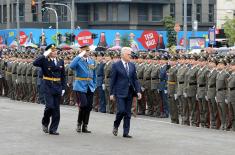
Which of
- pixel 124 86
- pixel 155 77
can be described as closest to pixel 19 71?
pixel 155 77

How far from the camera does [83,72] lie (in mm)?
19844

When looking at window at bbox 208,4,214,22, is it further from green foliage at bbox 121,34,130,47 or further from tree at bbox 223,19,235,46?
green foliage at bbox 121,34,130,47

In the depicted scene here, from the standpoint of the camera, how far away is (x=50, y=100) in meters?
19.0

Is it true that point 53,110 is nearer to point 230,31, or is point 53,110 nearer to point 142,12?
point 230,31

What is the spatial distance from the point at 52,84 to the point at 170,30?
205 feet

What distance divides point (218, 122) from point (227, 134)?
2241 millimetres

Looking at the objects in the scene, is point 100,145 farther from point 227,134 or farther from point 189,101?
point 189,101

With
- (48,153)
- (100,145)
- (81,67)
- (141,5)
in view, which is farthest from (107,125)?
(141,5)

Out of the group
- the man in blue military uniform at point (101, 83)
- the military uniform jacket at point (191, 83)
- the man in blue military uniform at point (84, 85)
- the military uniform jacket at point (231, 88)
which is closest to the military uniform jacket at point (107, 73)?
the man in blue military uniform at point (101, 83)

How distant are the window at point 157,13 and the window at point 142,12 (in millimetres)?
941

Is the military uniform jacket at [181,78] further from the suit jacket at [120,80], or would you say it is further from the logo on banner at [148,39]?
the logo on banner at [148,39]

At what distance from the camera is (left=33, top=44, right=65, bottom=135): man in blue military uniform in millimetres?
19062

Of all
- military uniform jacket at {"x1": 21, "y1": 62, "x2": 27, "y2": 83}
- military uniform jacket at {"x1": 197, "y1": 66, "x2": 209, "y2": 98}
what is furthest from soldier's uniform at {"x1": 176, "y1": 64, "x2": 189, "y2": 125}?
military uniform jacket at {"x1": 21, "y1": 62, "x2": 27, "y2": 83}

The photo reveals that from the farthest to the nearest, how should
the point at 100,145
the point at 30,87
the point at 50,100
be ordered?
the point at 30,87, the point at 50,100, the point at 100,145
